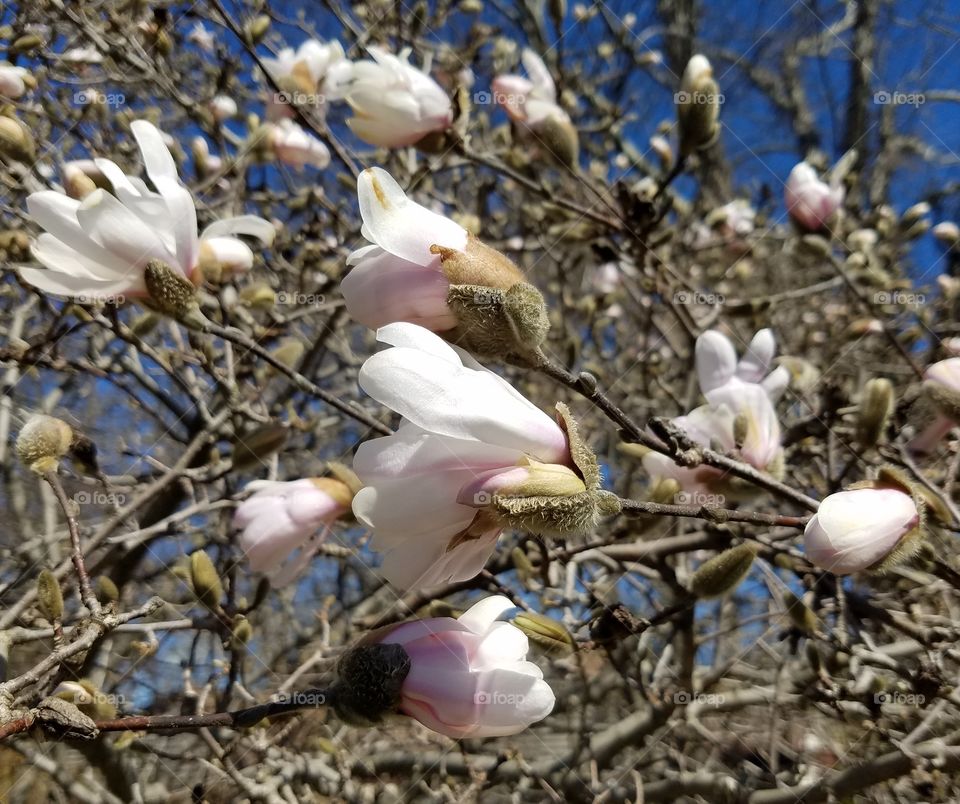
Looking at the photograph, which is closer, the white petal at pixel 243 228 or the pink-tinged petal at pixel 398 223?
the pink-tinged petal at pixel 398 223

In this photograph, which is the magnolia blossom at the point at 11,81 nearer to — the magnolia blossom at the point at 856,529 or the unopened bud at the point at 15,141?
the unopened bud at the point at 15,141

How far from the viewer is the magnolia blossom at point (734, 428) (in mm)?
983

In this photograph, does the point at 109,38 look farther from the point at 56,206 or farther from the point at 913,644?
the point at 913,644

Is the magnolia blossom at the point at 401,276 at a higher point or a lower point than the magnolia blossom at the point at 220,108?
higher

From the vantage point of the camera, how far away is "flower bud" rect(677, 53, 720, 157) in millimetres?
1153

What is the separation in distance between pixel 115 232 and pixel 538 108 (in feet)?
2.86

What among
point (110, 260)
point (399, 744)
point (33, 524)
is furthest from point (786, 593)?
point (33, 524)

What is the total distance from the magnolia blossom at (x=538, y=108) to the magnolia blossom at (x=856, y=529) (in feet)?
2.90

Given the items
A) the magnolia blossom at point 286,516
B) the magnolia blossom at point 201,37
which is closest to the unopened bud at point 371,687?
the magnolia blossom at point 286,516

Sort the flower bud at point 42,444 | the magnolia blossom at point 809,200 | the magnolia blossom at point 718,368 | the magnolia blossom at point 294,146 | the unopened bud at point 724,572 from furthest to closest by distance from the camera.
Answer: the magnolia blossom at point 294,146 < the magnolia blossom at point 809,200 < the magnolia blossom at point 718,368 < the flower bud at point 42,444 < the unopened bud at point 724,572

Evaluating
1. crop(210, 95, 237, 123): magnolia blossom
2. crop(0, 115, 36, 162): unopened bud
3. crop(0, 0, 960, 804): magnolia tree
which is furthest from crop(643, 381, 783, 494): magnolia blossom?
crop(210, 95, 237, 123): magnolia blossom

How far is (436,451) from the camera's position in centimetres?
59

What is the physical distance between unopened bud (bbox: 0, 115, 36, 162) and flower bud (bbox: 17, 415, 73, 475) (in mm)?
453

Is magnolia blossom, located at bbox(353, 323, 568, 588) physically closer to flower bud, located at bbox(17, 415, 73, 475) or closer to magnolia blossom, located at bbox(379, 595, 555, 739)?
magnolia blossom, located at bbox(379, 595, 555, 739)
